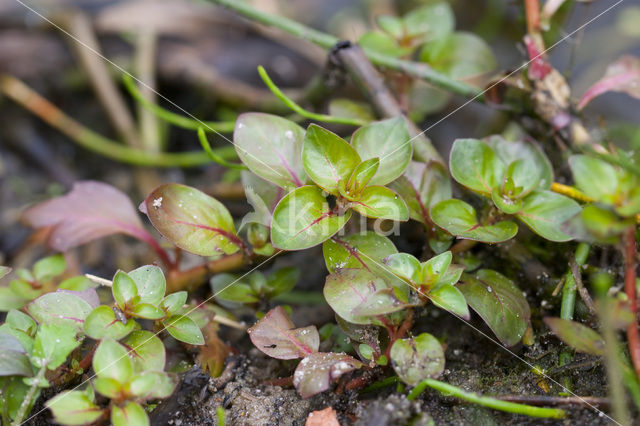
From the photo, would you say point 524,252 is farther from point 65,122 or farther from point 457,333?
point 65,122

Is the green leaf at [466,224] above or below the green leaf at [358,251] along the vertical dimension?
above

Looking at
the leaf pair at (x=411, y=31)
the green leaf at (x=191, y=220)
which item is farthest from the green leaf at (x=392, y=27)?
the green leaf at (x=191, y=220)

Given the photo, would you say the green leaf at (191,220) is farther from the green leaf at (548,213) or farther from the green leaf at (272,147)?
the green leaf at (548,213)

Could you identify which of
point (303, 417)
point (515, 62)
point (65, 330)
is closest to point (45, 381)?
point (65, 330)

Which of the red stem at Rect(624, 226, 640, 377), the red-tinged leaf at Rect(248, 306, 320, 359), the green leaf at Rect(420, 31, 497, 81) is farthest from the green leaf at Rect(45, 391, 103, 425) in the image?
the green leaf at Rect(420, 31, 497, 81)

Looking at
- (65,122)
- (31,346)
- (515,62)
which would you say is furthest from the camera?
(515,62)

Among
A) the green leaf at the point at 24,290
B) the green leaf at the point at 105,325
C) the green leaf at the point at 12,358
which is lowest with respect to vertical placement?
the green leaf at the point at 24,290

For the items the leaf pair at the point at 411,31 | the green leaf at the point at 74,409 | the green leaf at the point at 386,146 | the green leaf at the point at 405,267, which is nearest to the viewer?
the green leaf at the point at 74,409
